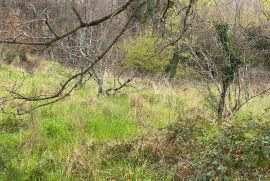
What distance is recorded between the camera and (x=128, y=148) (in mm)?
5445

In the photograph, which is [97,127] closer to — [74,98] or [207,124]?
[207,124]

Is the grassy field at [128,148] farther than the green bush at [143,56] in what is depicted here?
No

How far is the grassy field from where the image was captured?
4.32 m

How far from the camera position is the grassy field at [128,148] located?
170 inches

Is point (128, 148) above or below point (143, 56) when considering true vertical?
below

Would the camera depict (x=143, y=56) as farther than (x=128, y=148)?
Yes

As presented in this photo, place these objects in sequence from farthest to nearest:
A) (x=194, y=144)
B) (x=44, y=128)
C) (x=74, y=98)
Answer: (x=74, y=98)
(x=44, y=128)
(x=194, y=144)

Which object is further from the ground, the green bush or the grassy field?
the green bush

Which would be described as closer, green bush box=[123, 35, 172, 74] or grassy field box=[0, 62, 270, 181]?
grassy field box=[0, 62, 270, 181]

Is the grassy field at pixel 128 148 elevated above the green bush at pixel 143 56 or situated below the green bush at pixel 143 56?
below

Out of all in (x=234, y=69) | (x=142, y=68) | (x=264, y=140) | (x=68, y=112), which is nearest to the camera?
(x=264, y=140)

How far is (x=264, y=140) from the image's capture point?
438cm

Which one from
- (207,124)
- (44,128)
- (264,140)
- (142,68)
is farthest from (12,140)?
(142,68)

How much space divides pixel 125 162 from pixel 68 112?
9.70ft
